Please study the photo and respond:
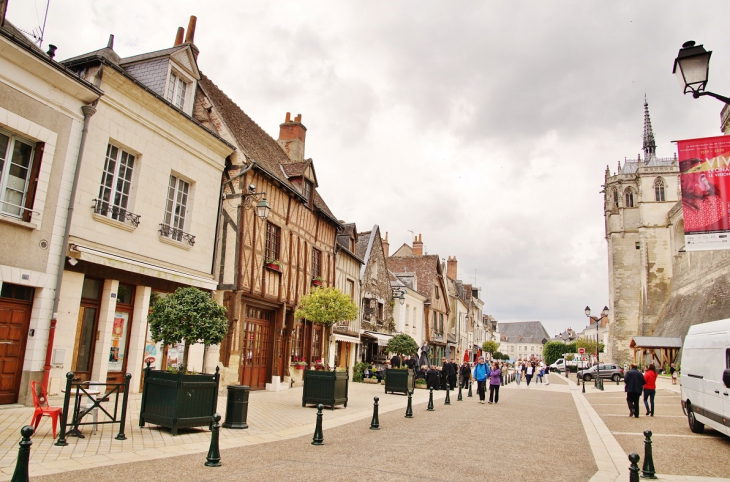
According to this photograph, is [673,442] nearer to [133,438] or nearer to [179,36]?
[133,438]

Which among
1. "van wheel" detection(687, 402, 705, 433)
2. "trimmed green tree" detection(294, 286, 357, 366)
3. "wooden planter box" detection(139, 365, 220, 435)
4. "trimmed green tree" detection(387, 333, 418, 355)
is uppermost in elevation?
"trimmed green tree" detection(294, 286, 357, 366)

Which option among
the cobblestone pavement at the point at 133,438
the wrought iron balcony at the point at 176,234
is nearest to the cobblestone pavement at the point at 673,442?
the cobblestone pavement at the point at 133,438

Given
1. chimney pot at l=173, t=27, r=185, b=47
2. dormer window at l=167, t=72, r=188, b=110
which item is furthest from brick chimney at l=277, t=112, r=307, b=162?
dormer window at l=167, t=72, r=188, b=110

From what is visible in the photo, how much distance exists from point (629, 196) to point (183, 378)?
62.2 meters

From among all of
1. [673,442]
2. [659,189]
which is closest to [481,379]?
[673,442]

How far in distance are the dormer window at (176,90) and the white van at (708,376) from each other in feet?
39.9

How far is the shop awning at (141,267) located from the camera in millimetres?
9414

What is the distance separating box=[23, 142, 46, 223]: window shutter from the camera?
8.59 m

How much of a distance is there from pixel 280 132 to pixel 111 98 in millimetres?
10857

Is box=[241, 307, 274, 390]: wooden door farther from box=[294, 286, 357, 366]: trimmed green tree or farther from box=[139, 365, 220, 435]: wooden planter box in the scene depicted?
box=[139, 365, 220, 435]: wooden planter box

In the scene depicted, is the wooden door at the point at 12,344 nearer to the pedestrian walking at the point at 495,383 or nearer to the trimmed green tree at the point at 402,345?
the pedestrian walking at the point at 495,383

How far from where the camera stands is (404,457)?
6.56m

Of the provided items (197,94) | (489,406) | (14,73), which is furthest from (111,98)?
(489,406)

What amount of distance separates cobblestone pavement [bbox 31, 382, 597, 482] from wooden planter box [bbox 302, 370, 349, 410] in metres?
0.80
